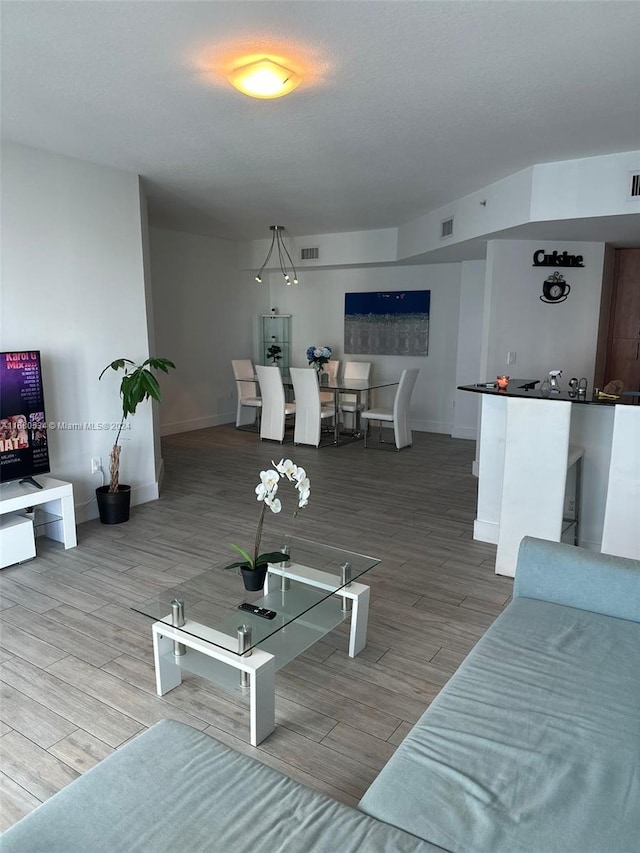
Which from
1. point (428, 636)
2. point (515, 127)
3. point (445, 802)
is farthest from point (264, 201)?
point (445, 802)

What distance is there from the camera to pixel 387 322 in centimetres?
789

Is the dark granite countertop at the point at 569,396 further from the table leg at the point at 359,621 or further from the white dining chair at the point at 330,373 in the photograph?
the white dining chair at the point at 330,373

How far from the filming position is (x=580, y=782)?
1290mm

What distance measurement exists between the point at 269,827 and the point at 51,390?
350cm

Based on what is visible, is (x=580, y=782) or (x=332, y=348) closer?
(x=580, y=782)

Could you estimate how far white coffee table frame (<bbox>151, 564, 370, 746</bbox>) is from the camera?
1.98 meters

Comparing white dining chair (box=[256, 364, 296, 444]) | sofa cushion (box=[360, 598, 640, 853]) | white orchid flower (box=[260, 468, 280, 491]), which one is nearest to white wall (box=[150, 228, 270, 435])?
white dining chair (box=[256, 364, 296, 444])

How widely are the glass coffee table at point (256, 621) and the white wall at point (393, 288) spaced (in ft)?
17.3

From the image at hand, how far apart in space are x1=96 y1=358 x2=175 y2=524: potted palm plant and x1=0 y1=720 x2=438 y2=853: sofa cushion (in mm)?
3025

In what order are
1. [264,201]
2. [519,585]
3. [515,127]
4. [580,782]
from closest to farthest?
[580,782] → [519,585] → [515,127] → [264,201]

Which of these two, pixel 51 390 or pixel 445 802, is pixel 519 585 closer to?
pixel 445 802

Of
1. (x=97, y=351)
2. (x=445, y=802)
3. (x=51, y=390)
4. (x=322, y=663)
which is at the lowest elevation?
(x=322, y=663)

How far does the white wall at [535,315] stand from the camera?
5301 millimetres

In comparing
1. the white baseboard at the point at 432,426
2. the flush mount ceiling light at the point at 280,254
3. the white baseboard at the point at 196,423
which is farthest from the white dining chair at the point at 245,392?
the white baseboard at the point at 432,426
